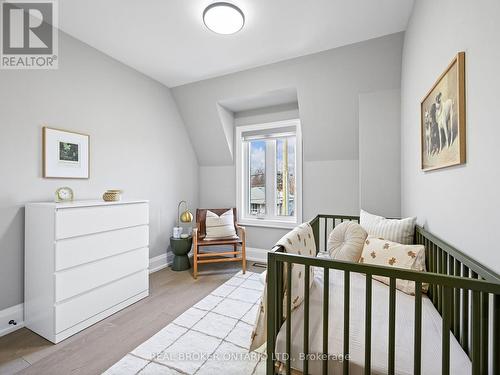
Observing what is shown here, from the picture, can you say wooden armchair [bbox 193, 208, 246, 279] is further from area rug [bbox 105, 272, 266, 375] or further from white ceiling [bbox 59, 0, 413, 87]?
white ceiling [bbox 59, 0, 413, 87]

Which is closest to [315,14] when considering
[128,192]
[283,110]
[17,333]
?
[283,110]

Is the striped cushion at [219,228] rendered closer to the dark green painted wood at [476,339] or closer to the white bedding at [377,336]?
the white bedding at [377,336]

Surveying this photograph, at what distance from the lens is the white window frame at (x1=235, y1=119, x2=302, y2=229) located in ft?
10.9

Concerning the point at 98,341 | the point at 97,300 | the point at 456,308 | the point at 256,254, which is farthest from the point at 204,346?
the point at 256,254

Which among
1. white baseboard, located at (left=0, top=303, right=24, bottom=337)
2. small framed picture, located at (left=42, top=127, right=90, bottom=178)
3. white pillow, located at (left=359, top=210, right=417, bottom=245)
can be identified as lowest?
white baseboard, located at (left=0, top=303, right=24, bottom=337)

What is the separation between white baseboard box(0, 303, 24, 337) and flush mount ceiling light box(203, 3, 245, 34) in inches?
111

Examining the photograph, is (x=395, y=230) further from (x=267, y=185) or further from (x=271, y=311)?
(x=267, y=185)

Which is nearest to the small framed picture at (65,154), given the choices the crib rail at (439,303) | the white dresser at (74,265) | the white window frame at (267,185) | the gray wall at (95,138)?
the gray wall at (95,138)

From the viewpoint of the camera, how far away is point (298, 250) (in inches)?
52.4

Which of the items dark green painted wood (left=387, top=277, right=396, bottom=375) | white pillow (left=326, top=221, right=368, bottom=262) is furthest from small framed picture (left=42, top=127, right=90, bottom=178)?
dark green painted wood (left=387, top=277, right=396, bottom=375)

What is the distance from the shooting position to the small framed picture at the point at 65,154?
2.05 metres

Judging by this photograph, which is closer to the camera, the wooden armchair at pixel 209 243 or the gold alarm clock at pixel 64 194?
the gold alarm clock at pixel 64 194

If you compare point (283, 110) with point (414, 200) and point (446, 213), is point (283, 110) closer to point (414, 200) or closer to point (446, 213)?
point (414, 200)

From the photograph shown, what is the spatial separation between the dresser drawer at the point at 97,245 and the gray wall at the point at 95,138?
1.75 ft
